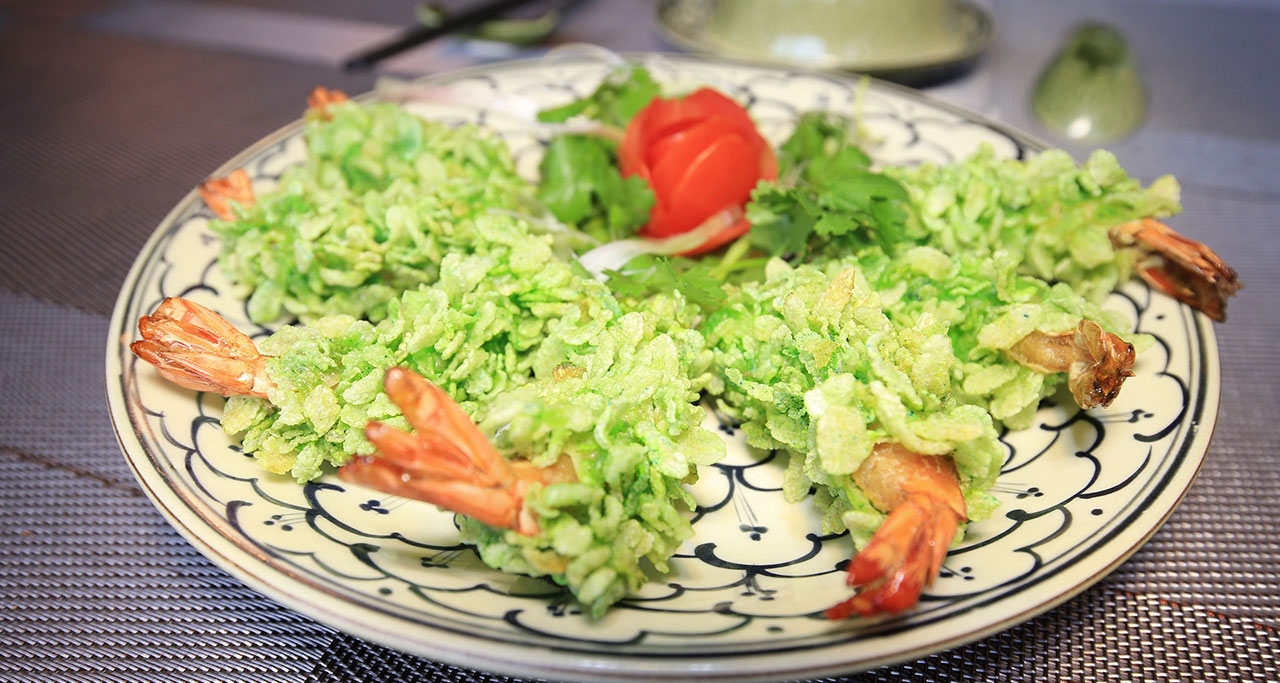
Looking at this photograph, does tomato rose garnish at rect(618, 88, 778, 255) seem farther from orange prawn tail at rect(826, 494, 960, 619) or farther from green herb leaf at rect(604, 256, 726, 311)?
orange prawn tail at rect(826, 494, 960, 619)

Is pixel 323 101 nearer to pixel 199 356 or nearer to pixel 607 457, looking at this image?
pixel 199 356

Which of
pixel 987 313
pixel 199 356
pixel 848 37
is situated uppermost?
pixel 848 37

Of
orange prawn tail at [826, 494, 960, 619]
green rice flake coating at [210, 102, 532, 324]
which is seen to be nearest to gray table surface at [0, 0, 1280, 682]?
orange prawn tail at [826, 494, 960, 619]

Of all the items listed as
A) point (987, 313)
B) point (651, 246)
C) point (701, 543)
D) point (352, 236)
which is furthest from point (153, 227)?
point (987, 313)

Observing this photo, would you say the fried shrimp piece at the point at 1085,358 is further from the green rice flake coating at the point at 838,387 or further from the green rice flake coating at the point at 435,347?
the green rice flake coating at the point at 435,347

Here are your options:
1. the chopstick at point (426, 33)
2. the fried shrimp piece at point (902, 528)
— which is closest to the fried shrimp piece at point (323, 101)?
the chopstick at point (426, 33)

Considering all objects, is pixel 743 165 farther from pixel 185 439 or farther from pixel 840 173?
pixel 185 439
